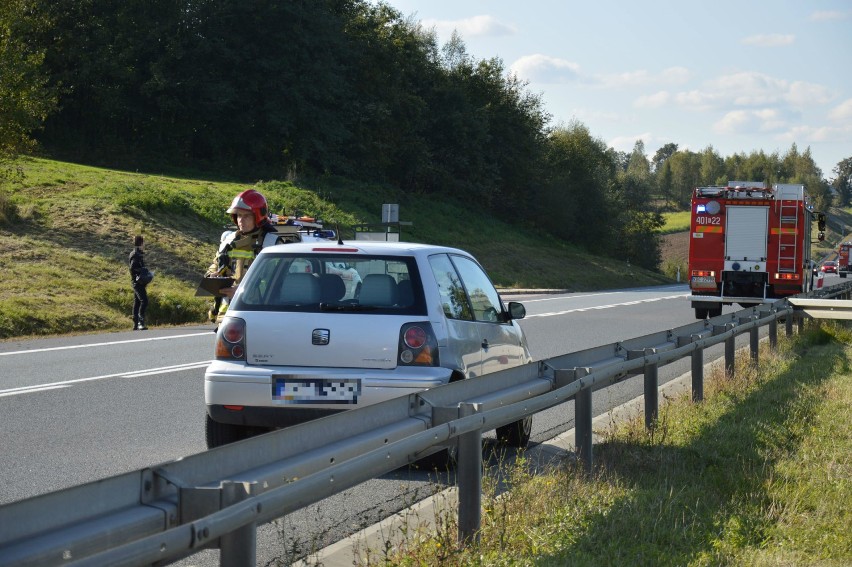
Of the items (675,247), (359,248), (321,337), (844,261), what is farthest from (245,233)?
(675,247)

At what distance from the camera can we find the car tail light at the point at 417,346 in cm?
745

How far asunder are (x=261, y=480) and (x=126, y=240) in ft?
94.1

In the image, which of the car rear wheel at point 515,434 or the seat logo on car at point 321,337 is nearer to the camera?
the seat logo on car at point 321,337

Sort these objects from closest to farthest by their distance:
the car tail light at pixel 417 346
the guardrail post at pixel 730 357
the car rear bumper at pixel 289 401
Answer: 1. the car rear bumper at pixel 289 401
2. the car tail light at pixel 417 346
3. the guardrail post at pixel 730 357

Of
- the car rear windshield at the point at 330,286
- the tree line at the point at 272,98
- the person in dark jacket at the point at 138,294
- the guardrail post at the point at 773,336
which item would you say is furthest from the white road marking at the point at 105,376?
the tree line at the point at 272,98

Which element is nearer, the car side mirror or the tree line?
the car side mirror

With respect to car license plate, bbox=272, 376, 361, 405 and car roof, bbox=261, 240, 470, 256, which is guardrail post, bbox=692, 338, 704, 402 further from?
car license plate, bbox=272, 376, 361, 405

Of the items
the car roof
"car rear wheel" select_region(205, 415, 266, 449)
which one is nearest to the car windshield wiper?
the car roof

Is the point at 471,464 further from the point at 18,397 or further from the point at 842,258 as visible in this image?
the point at 842,258

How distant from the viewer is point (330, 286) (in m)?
7.75

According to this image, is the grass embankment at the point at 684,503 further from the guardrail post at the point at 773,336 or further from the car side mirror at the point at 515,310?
the guardrail post at the point at 773,336

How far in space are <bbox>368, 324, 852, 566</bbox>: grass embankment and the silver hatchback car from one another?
0.97 meters

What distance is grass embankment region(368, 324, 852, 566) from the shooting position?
510cm

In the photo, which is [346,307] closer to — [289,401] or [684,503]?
[289,401]
